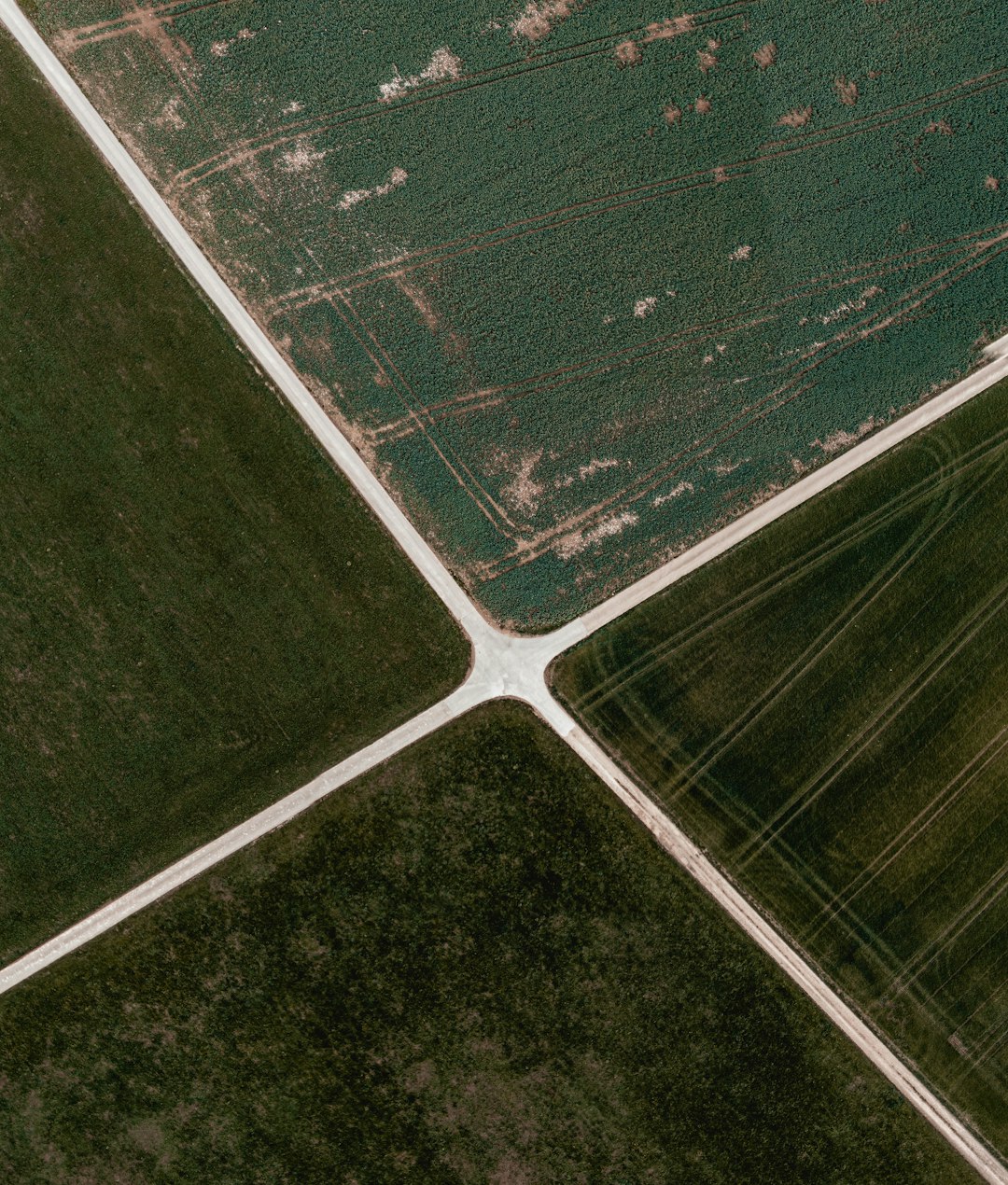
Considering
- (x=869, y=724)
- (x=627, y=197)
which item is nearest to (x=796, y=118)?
(x=627, y=197)

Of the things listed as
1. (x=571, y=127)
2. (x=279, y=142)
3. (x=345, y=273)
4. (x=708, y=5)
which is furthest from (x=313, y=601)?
(x=708, y=5)

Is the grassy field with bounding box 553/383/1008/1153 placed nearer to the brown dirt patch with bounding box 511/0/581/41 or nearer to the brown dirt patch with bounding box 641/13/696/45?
the brown dirt patch with bounding box 641/13/696/45

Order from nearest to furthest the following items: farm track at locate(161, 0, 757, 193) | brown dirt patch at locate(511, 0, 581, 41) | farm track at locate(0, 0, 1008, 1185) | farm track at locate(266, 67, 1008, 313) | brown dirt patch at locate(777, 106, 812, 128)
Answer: farm track at locate(0, 0, 1008, 1185)
farm track at locate(161, 0, 757, 193)
farm track at locate(266, 67, 1008, 313)
brown dirt patch at locate(511, 0, 581, 41)
brown dirt patch at locate(777, 106, 812, 128)

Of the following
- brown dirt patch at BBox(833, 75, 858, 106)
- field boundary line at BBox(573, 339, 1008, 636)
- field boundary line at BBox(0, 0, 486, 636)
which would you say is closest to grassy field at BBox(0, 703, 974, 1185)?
field boundary line at BBox(573, 339, 1008, 636)

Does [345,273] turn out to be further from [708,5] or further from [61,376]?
[708,5]

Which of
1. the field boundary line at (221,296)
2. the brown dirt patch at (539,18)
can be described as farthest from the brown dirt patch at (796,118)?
the field boundary line at (221,296)

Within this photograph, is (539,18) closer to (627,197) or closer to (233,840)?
(627,197)
